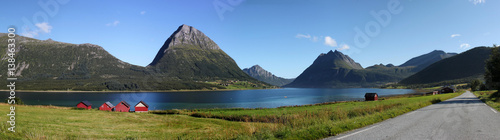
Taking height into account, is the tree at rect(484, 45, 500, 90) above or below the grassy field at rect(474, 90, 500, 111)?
above

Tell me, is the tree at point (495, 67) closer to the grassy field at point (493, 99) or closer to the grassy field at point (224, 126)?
the grassy field at point (493, 99)

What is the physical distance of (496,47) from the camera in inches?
1662

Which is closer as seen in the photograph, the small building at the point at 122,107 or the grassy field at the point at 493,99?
the grassy field at the point at 493,99

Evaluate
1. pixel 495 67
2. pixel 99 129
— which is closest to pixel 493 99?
pixel 495 67

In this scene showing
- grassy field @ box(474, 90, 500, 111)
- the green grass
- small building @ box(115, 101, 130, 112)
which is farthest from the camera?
small building @ box(115, 101, 130, 112)

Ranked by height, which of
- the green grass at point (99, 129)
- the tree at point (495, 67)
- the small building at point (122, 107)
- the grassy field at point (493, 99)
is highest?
the tree at point (495, 67)

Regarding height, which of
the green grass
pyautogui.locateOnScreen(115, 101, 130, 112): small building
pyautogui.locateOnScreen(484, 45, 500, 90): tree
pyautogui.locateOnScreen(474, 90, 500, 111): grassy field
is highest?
pyautogui.locateOnScreen(484, 45, 500, 90): tree

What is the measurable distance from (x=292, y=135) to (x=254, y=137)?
7.45ft

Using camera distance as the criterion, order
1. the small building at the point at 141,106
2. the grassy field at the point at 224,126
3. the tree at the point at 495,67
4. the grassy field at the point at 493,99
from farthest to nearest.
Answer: the small building at the point at 141,106, the tree at the point at 495,67, the grassy field at the point at 493,99, the grassy field at the point at 224,126

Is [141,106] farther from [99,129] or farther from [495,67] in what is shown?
[495,67]

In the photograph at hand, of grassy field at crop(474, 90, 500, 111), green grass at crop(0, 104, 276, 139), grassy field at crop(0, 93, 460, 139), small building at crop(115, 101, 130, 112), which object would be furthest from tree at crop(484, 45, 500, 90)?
small building at crop(115, 101, 130, 112)

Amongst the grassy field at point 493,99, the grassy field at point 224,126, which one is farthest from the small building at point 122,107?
the grassy field at point 493,99

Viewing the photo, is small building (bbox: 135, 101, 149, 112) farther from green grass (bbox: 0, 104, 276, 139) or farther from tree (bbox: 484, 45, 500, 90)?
tree (bbox: 484, 45, 500, 90)

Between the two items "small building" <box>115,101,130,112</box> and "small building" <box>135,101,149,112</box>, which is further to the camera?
"small building" <box>115,101,130,112</box>
